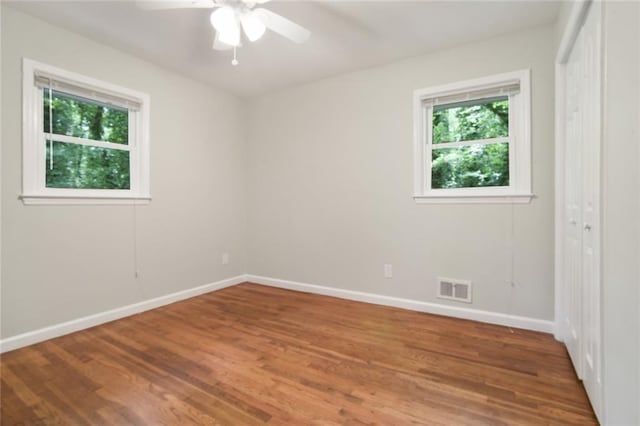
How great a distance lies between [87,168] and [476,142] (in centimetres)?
351

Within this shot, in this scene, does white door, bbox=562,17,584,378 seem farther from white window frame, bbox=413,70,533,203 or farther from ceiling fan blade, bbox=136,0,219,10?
ceiling fan blade, bbox=136,0,219,10

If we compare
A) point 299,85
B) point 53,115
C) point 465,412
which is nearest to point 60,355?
point 53,115

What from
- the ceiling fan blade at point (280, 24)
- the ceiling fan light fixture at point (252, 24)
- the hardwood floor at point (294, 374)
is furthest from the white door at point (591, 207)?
the ceiling fan light fixture at point (252, 24)

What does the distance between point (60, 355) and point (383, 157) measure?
10.1 feet

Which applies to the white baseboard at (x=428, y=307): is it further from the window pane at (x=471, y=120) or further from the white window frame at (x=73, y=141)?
the white window frame at (x=73, y=141)

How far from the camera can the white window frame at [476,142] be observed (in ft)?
8.19

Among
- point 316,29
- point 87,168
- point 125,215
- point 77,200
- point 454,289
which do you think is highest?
point 316,29

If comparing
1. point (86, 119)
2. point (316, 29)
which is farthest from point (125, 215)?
point (316, 29)

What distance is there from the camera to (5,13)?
6.99ft

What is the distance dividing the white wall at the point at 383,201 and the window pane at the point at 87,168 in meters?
1.56

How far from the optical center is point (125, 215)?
112 inches

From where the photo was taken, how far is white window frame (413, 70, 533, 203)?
250cm

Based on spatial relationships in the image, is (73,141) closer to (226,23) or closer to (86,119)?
(86,119)

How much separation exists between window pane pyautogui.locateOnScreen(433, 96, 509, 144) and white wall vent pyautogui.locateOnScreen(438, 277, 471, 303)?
1325 millimetres
